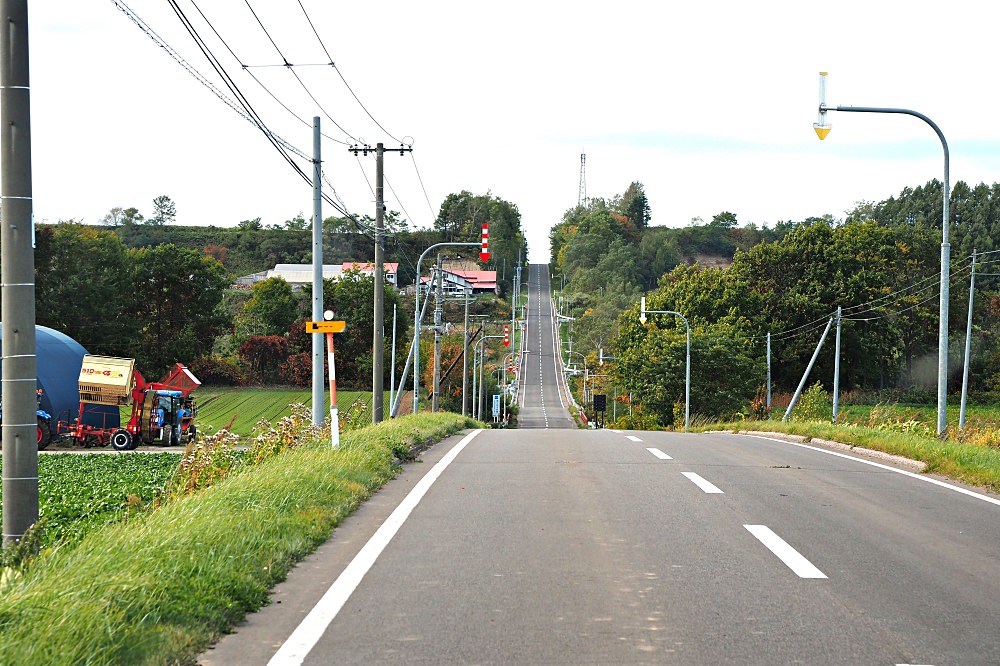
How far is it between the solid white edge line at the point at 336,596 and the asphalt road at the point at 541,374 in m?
64.8

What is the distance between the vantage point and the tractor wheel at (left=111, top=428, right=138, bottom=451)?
36062 millimetres

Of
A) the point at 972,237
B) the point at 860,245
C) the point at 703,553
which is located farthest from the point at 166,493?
the point at 972,237

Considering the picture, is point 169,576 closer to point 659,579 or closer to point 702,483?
point 659,579

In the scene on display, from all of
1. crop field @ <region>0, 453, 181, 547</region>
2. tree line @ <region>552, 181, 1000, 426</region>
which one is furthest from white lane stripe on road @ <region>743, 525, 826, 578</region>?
tree line @ <region>552, 181, 1000, 426</region>

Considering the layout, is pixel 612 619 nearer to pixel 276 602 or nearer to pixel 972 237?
pixel 276 602

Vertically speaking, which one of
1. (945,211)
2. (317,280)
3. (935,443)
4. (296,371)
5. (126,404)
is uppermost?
(945,211)

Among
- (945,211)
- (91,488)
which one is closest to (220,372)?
(91,488)

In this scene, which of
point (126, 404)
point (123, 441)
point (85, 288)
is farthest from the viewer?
point (85, 288)

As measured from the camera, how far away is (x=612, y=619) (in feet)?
18.6

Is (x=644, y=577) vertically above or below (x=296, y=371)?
above

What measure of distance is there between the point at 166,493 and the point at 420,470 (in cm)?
374

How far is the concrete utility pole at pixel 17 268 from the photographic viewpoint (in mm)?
6992

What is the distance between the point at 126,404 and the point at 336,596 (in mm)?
33970

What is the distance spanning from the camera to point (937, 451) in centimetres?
1509
